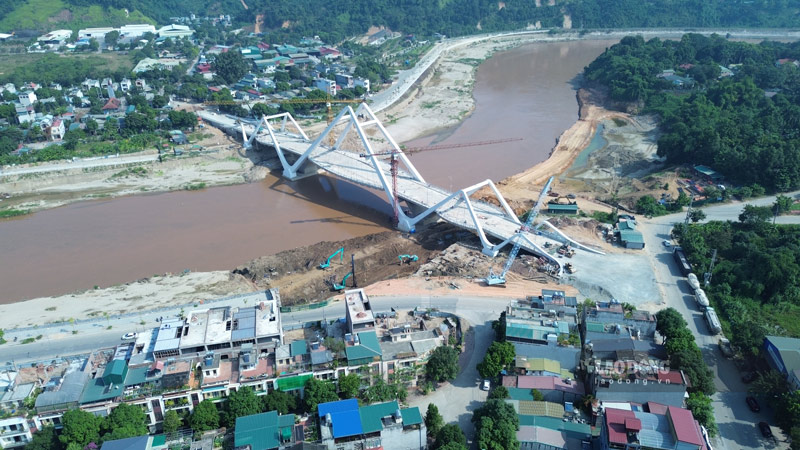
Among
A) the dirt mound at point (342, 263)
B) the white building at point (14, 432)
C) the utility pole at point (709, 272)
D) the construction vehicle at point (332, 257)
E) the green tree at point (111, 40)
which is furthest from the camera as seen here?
the green tree at point (111, 40)

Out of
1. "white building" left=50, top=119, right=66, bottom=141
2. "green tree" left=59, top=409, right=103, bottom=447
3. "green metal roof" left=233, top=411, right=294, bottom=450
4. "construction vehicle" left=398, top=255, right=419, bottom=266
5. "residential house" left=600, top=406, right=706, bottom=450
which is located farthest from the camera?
"white building" left=50, top=119, right=66, bottom=141

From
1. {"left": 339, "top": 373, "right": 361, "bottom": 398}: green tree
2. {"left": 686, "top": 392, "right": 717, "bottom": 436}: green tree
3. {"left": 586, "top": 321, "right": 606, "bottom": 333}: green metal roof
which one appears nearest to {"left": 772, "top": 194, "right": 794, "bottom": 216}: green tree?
{"left": 586, "top": 321, "right": 606, "bottom": 333}: green metal roof

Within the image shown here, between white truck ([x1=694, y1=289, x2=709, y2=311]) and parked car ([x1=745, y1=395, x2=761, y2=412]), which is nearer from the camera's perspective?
parked car ([x1=745, y1=395, x2=761, y2=412])

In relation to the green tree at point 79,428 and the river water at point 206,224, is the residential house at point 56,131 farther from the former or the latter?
the green tree at point 79,428

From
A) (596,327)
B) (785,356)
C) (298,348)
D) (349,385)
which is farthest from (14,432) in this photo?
(785,356)

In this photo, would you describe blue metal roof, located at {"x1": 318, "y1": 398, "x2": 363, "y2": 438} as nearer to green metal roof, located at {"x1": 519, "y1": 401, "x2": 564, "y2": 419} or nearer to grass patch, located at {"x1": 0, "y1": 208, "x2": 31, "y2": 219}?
green metal roof, located at {"x1": 519, "y1": 401, "x2": 564, "y2": 419}

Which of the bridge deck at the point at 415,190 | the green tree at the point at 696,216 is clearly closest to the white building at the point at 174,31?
the bridge deck at the point at 415,190
